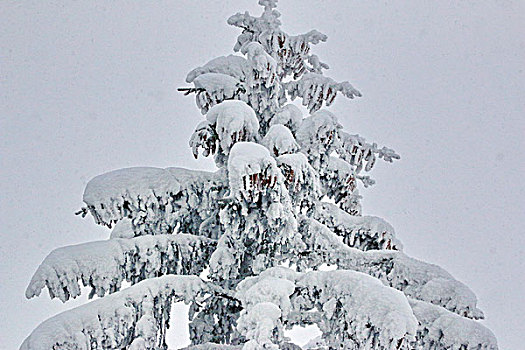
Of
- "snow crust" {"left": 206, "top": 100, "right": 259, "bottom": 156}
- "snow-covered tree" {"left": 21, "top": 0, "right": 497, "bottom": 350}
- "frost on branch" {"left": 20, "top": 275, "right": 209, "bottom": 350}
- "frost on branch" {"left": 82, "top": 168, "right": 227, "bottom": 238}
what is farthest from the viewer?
"snow crust" {"left": 206, "top": 100, "right": 259, "bottom": 156}

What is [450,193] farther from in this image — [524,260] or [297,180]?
[297,180]

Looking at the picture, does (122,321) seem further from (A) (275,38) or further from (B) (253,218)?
(A) (275,38)

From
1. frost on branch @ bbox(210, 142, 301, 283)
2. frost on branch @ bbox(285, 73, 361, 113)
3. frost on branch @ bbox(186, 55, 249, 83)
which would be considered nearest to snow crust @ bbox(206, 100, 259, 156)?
frost on branch @ bbox(210, 142, 301, 283)

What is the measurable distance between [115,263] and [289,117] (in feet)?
9.65

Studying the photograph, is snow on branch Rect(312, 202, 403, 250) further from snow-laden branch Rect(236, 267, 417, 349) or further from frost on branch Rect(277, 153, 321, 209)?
snow-laden branch Rect(236, 267, 417, 349)

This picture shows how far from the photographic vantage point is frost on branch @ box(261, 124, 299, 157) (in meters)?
6.68

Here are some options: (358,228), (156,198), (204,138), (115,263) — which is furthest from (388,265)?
(115,263)

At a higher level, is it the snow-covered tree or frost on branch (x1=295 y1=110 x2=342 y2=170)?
frost on branch (x1=295 y1=110 x2=342 y2=170)

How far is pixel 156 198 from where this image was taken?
6.63 m

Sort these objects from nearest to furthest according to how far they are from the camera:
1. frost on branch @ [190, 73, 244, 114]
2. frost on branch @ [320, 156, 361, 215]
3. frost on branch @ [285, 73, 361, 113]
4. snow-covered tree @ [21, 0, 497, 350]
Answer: snow-covered tree @ [21, 0, 497, 350]
frost on branch @ [190, 73, 244, 114]
frost on branch @ [285, 73, 361, 113]
frost on branch @ [320, 156, 361, 215]

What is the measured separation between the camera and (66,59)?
6369 centimetres

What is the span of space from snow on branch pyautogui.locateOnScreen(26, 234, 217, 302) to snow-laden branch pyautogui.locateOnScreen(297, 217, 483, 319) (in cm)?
124

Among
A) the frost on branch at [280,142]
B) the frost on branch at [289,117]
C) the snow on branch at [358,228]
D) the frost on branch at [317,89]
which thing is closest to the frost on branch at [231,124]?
the frost on branch at [280,142]

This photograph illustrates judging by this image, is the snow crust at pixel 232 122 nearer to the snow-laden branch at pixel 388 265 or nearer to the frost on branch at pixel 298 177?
the frost on branch at pixel 298 177
